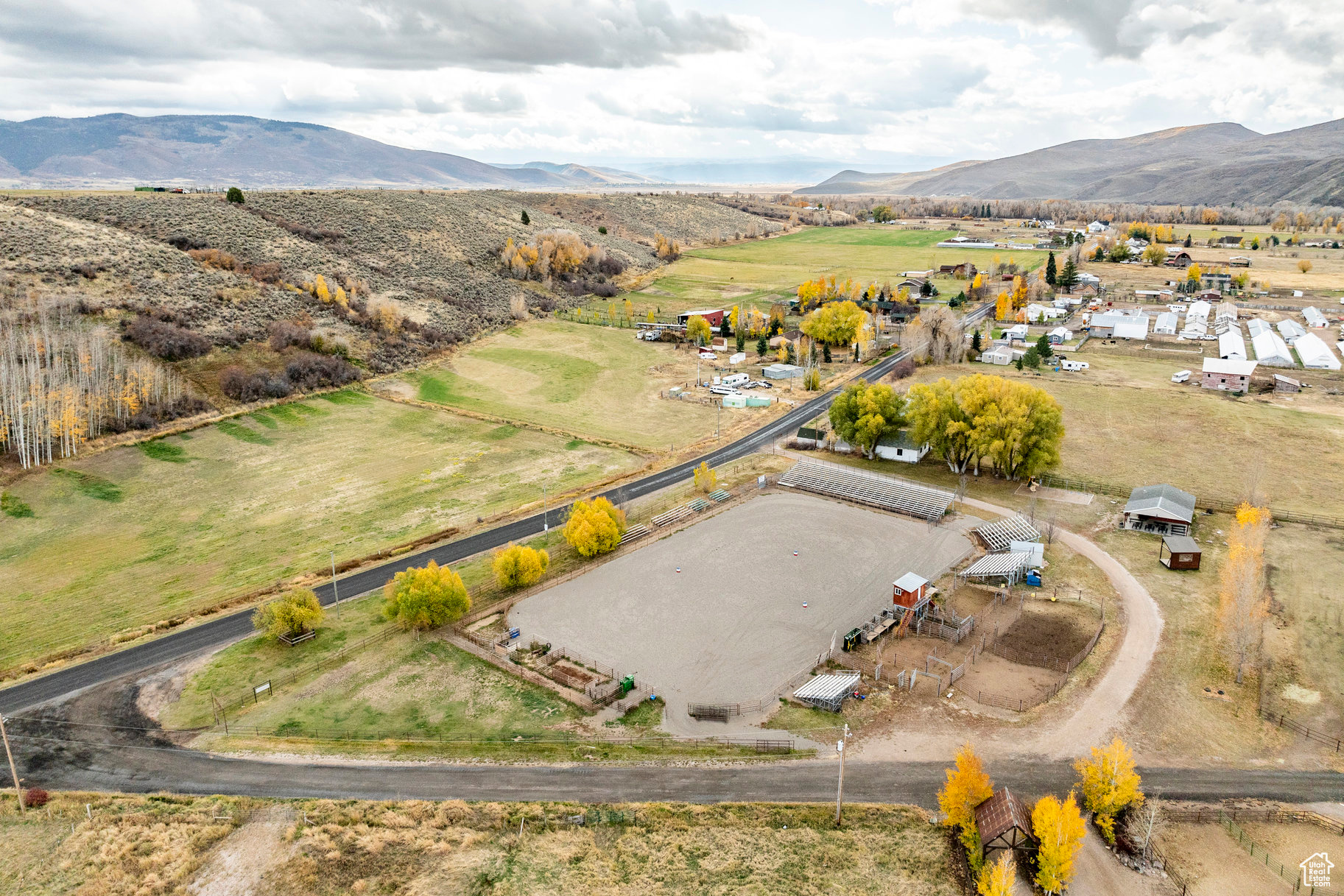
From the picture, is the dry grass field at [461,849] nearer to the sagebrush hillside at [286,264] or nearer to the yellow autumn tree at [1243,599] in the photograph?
the yellow autumn tree at [1243,599]

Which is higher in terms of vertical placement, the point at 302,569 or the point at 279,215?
the point at 279,215

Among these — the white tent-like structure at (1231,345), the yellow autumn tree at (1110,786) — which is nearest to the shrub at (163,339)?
the yellow autumn tree at (1110,786)

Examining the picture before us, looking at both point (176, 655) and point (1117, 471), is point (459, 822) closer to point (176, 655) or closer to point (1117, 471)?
point (176, 655)

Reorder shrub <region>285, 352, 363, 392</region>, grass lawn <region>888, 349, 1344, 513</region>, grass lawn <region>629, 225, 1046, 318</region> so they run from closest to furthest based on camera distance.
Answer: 1. grass lawn <region>888, 349, 1344, 513</region>
2. shrub <region>285, 352, 363, 392</region>
3. grass lawn <region>629, 225, 1046, 318</region>

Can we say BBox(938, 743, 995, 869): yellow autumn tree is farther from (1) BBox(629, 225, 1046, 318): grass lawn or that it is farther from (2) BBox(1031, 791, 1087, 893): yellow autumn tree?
(1) BBox(629, 225, 1046, 318): grass lawn

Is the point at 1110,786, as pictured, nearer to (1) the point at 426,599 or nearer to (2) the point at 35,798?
(1) the point at 426,599

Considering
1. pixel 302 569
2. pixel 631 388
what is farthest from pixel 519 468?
pixel 631 388

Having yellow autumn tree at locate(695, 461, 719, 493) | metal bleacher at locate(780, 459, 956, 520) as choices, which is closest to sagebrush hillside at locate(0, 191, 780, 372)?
yellow autumn tree at locate(695, 461, 719, 493)
